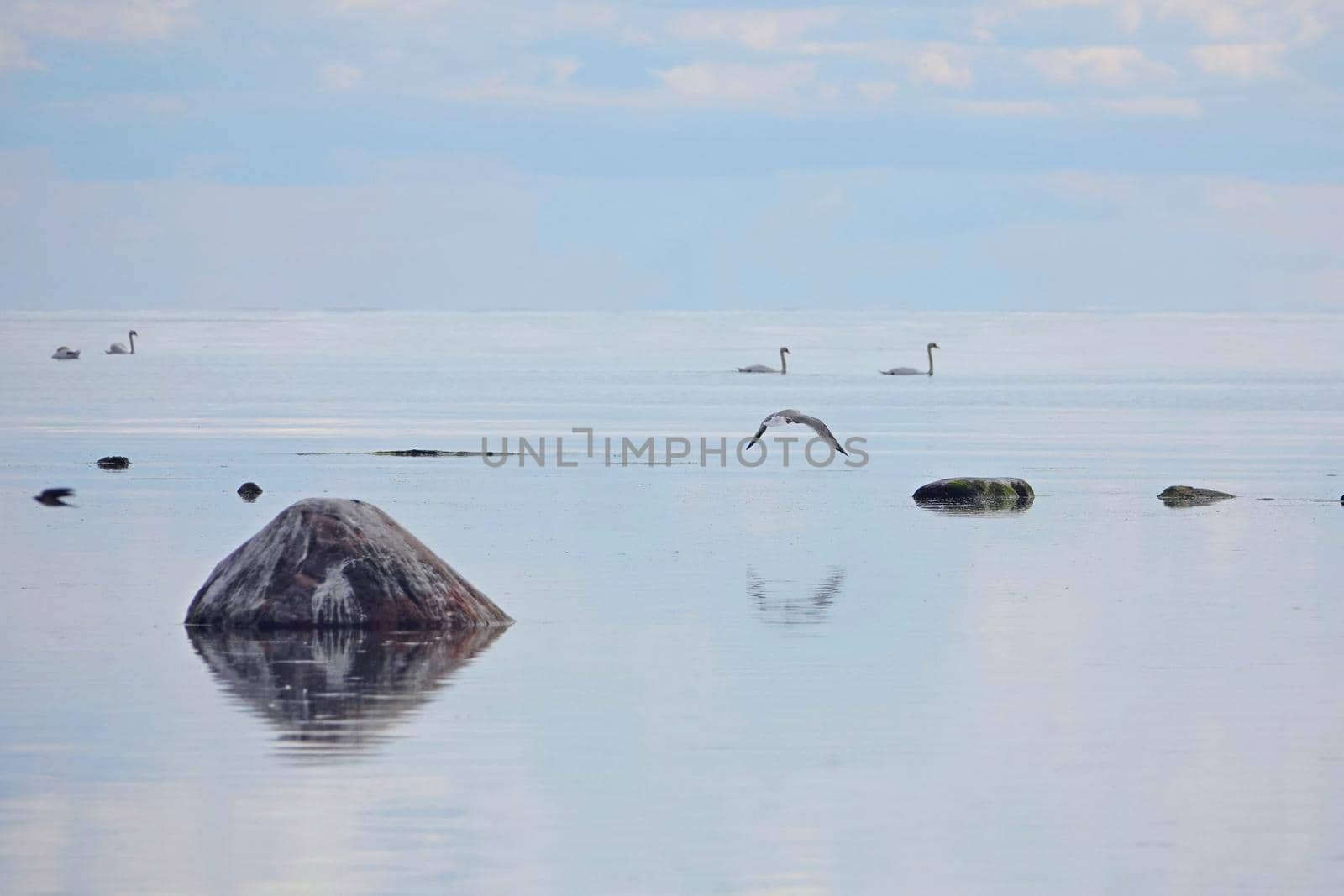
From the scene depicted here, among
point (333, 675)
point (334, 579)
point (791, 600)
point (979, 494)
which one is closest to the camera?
point (333, 675)

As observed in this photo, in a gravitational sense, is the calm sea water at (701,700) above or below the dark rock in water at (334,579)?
below

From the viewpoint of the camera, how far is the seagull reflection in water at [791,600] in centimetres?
2173

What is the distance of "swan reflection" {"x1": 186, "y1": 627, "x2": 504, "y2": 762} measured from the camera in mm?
15289

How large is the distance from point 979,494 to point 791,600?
13020 mm

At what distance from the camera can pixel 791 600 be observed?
23219 mm

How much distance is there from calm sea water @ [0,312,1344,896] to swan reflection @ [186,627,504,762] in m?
0.06

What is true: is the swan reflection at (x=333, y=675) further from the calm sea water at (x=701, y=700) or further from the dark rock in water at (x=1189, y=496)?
the dark rock in water at (x=1189, y=496)

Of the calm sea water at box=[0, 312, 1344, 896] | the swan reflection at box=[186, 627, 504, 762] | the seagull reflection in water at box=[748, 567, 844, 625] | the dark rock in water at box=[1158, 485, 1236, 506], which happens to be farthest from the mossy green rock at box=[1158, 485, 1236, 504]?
the swan reflection at box=[186, 627, 504, 762]

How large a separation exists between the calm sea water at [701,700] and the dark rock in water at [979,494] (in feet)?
1.48

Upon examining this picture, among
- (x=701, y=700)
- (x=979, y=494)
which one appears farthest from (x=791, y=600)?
(x=979, y=494)

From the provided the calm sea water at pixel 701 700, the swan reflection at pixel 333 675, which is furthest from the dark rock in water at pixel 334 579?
the calm sea water at pixel 701 700

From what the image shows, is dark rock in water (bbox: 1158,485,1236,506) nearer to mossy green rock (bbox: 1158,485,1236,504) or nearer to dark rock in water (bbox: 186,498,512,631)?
mossy green rock (bbox: 1158,485,1236,504)

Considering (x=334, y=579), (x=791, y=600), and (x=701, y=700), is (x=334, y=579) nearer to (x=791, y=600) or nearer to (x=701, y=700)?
(x=701, y=700)

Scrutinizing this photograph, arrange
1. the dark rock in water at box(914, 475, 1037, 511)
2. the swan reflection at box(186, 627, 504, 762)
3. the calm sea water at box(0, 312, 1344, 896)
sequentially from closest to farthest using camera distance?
the calm sea water at box(0, 312, 1344, 896)
the swan reflection at box(186, 627, 504, 762)
the dark rock in water at box(914, 475, 1037, 511)
